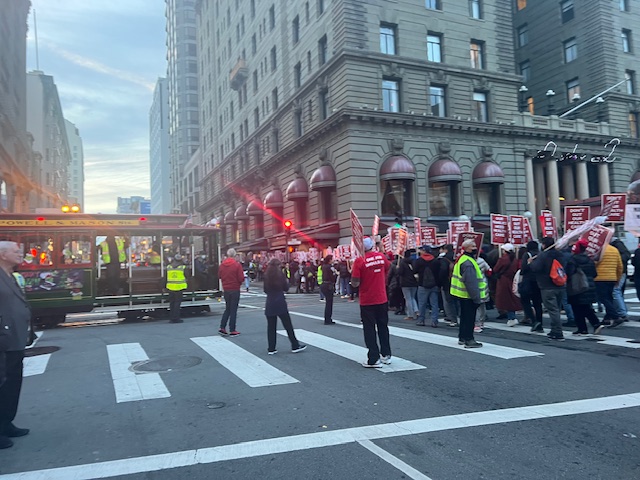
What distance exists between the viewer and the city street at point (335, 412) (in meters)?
3.86

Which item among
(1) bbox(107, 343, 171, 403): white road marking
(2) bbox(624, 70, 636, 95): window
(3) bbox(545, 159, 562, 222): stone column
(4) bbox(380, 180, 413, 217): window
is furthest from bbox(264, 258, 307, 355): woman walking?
(2) bbox(624, 70, 636, 95): window

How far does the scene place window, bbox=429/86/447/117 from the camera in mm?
30688

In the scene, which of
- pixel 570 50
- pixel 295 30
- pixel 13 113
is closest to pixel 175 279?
pixel 295 30

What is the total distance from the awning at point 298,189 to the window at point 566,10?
24918 mm

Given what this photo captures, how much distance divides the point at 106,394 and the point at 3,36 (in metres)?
43.6

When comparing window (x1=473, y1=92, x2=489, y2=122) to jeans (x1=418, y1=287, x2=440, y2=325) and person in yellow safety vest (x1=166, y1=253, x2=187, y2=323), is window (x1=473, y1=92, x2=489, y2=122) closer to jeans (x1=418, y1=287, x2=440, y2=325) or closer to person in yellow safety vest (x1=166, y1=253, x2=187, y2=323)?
jeans (x1=418, y1=287, x2=440, y2=325)

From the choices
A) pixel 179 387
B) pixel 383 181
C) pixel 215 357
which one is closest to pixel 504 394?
pixel 179 387

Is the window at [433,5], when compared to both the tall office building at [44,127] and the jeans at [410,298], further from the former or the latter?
the tall office building at [44,127]

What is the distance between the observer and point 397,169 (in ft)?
91.1

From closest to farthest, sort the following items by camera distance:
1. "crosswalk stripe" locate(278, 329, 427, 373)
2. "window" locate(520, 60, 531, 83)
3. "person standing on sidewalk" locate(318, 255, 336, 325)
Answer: "crosswalk stripe" locate(278, 329, 427, 373) < "person standing on sidewalk" locate(318, 255, 336, 325) < "window" locate(520, 60, 531, 83)

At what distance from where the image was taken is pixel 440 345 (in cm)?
862

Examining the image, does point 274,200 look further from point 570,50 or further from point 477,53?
point 570,50

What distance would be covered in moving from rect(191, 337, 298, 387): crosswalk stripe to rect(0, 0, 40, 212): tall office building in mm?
29112

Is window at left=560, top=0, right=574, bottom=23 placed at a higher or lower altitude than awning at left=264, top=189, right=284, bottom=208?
higher
